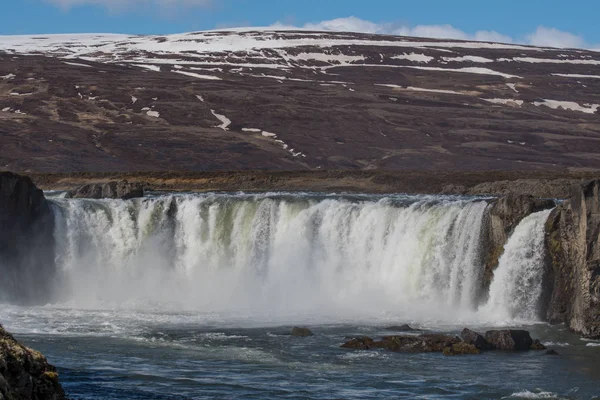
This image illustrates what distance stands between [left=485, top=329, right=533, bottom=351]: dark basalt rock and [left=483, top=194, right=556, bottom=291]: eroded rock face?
28.4 feet

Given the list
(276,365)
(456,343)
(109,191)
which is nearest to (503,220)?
(456,343)

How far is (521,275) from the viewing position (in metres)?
45.7

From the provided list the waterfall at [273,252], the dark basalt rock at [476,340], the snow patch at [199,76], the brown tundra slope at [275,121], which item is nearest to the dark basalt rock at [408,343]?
the dark basalt rock at [476,340]

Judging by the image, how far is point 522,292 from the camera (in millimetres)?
45344

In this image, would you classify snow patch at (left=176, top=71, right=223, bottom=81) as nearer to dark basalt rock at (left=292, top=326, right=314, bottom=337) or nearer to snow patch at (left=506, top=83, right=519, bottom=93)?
snow patch at (left=506, top=83, right=519, bottom=93)

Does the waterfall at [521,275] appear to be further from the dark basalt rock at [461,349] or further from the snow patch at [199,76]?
the snow patch at [199,76]

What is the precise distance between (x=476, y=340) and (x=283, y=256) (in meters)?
19.0

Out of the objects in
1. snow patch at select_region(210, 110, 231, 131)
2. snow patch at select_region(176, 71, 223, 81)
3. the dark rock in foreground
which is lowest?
the dark rock in foreground

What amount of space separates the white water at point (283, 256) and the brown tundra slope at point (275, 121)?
185 ft

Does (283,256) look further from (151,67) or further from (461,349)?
(151,67)

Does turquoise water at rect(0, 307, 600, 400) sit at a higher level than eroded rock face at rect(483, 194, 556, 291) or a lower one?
lower

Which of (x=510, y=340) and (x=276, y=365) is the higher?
(x=510, y=340)

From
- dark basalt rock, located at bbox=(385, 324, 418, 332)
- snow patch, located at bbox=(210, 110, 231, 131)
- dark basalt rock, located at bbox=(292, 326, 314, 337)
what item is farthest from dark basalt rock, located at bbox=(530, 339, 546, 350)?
snow patch, located at bbox=(210, 110, 231, 131)

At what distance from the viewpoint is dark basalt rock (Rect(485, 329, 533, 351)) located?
124ft
